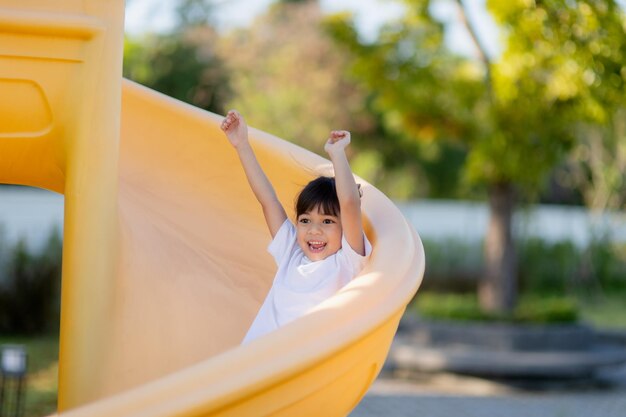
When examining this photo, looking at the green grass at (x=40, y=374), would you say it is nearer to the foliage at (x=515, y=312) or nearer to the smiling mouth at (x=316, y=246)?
the foliage at (x=515, y=312)

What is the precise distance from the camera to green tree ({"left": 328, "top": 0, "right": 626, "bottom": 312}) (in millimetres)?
6590

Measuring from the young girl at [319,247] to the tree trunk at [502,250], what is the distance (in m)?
5.53

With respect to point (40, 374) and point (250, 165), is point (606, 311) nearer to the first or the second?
point (40, 374)

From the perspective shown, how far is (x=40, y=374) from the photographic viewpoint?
7.29 meters

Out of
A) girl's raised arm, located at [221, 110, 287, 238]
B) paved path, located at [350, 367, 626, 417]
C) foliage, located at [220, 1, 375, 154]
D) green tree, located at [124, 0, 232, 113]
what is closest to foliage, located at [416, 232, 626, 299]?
green tree, located at [124, 0, 232, 113]

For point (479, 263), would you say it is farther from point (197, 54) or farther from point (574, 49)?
point (574, 49)

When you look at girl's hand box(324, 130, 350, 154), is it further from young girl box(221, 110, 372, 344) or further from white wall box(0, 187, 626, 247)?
white wall box(0, 187, 626, 247)

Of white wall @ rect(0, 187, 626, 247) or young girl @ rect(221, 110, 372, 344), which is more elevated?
young girl @ rect(221, 110, 372, 344)

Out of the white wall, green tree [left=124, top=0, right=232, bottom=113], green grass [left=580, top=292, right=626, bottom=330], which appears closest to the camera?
green grass [left=580, top=292, right=626, bottom=330]

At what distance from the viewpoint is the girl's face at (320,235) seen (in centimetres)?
267

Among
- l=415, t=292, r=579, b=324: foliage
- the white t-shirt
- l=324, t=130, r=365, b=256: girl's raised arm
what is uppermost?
l=324, t=130, r=365, b=256: girl's raised arm

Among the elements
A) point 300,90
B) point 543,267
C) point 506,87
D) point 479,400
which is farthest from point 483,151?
point 300,90

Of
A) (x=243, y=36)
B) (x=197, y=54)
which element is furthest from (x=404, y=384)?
(x=243, y=36)

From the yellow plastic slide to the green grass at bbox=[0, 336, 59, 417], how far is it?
9.77 feet
